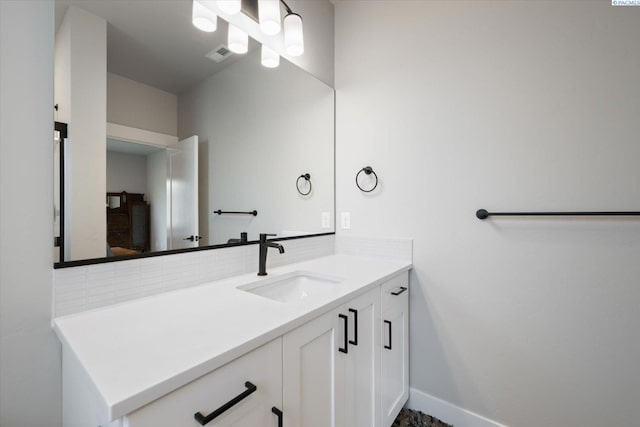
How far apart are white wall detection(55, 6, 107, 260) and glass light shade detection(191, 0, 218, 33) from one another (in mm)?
368

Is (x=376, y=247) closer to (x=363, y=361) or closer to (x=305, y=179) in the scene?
(x=305, y=179)

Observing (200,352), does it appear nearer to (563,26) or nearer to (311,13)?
(563,26)

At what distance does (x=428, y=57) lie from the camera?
60.9 inches

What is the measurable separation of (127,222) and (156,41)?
2.35 ft

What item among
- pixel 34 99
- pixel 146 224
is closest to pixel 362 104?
pixel 146 224

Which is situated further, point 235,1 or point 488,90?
point 488,90

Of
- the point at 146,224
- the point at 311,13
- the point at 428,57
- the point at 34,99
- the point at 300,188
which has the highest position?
the point at 311,13

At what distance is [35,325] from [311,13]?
200cm

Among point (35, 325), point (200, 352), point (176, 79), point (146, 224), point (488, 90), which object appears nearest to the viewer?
point (200, 352)

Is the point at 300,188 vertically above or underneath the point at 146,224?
above

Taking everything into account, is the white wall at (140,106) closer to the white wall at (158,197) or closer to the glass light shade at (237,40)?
the white wall at (158,197)

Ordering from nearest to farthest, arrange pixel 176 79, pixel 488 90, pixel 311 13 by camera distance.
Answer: pixel 176 79 < pixel 488 90 < pixel 311 13

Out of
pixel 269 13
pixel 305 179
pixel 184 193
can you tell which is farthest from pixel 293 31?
pixel 184 193

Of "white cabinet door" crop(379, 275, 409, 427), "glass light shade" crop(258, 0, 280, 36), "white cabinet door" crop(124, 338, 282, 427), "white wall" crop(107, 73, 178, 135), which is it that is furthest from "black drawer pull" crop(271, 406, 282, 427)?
"glass light shade" crop(258, 0, 280, 36)
